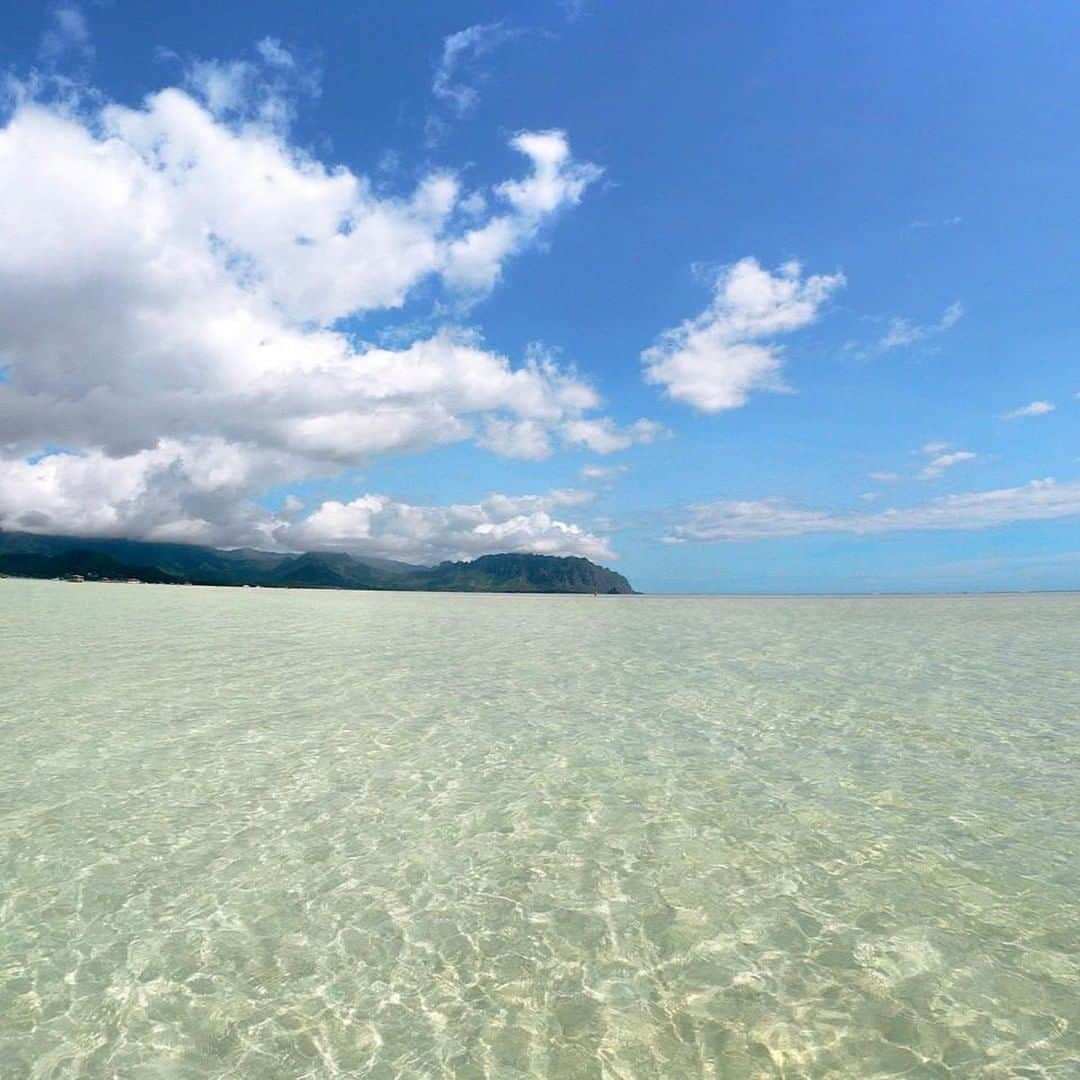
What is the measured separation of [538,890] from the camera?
28.5 ft

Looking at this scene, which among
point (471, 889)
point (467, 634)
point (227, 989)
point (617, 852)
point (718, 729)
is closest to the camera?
point (227, 989)

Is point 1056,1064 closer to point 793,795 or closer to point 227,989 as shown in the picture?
point 793,795

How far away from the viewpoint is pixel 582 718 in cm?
1803

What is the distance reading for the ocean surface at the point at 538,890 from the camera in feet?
19.7

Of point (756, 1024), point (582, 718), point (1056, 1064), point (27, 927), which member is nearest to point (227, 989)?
point (27, 927)

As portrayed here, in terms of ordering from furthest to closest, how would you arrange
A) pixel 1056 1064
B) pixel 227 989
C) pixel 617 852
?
pixel 617 852, pixel 227 989, pixel 1056 1064

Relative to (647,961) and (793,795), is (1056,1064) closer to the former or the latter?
(647,961)

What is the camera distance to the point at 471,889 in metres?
8.72

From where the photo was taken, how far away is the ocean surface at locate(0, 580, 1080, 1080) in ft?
19.7

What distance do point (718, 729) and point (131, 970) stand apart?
12.6 metres

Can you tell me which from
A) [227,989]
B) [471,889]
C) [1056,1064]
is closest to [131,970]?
[227,989]

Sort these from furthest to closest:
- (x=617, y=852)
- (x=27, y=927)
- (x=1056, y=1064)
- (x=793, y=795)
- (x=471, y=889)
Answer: (x=793, y=795) < (x=617, y=852) < (x=471, y=889) < (x=27, y=927) < (x=1056, y=1064)

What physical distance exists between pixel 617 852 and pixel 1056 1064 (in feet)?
16.8

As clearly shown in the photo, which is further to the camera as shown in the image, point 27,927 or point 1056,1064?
point 27,927
